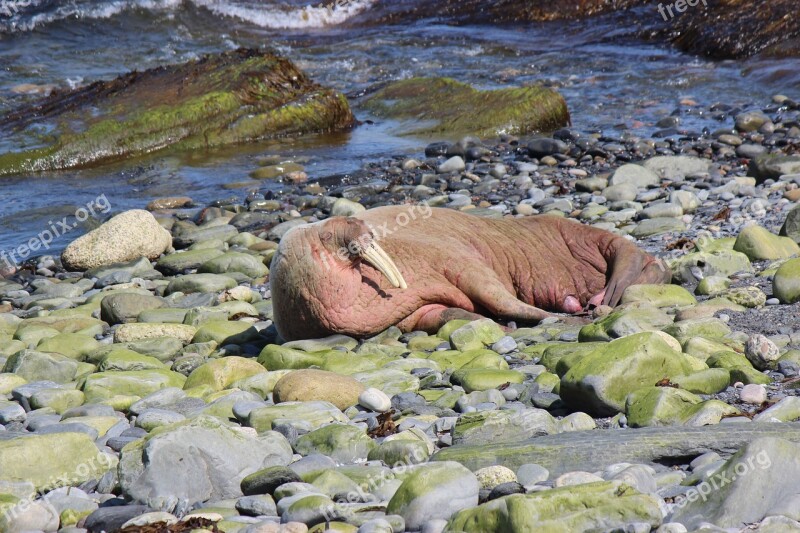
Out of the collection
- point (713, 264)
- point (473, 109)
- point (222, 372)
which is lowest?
point (473, 109)

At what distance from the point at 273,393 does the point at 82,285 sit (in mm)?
4891

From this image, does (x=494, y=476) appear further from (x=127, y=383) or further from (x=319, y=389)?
(x=127, y=383)

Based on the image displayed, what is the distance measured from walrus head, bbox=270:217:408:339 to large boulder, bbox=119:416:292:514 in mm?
2425

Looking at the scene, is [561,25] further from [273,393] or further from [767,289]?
[273,393]

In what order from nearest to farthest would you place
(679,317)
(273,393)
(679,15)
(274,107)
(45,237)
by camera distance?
1. (273,393)
2. (679,317)
3. (45,237)
4. (274,107)
5. (679,15)

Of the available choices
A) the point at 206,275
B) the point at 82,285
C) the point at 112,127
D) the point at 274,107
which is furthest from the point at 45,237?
the point at 274,107

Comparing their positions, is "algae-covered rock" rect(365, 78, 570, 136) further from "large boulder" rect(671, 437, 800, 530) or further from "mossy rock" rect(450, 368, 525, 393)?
"large boulder" rect(671, 437, 800, 530)

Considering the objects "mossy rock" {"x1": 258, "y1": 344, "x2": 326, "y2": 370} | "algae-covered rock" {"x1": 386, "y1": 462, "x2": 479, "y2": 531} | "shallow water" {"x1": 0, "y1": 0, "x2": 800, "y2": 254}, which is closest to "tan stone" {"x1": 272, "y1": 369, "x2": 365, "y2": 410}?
"mossy rock" {"x1": 258, "y1": 344, "x2": 326, "y2": 370}

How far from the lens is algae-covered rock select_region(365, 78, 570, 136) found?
15.4 m

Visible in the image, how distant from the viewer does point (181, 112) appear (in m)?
16.1

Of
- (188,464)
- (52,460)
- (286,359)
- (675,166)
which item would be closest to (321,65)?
(675,166)

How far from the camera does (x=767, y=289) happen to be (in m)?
6.82

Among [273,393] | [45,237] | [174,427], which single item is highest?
[174,427]

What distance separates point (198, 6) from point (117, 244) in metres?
21.4
